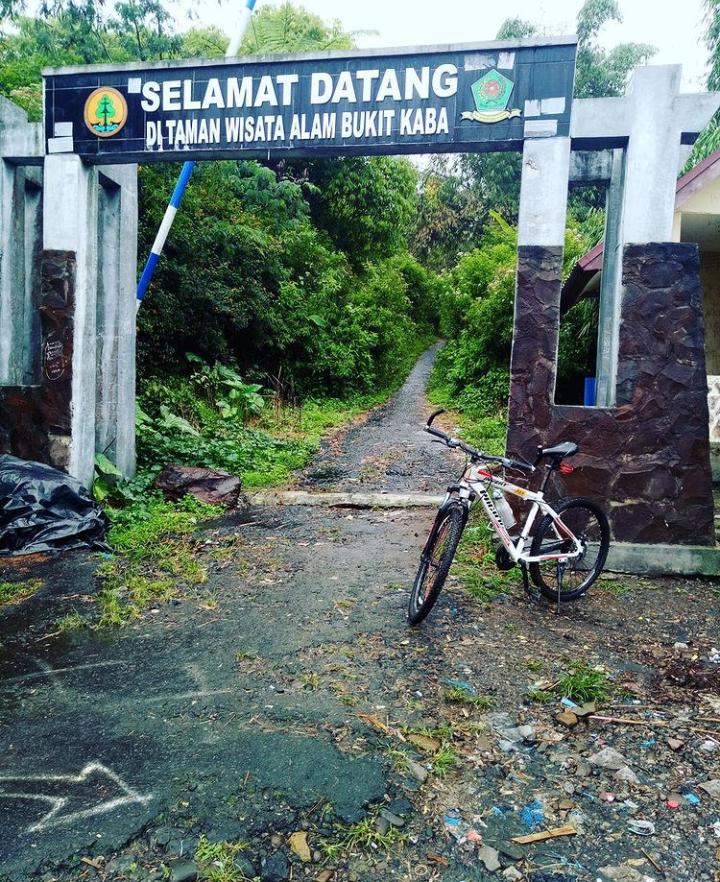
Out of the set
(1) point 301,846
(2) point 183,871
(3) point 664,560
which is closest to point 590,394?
(3) point 664,560

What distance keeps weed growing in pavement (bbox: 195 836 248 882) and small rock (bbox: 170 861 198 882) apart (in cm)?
2

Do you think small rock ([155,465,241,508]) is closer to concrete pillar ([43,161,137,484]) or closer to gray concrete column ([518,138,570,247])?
concrete pillar ([43,161,137,484])

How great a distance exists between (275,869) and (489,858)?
0.77 meters

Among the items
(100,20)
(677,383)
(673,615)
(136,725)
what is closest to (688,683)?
(673,615)

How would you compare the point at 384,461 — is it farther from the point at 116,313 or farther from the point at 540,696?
the point at 540,696

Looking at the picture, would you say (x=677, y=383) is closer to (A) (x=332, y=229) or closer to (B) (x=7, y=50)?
(B) (x=7, y=50)

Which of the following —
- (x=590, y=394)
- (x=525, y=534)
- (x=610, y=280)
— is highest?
(x=610, y=280)

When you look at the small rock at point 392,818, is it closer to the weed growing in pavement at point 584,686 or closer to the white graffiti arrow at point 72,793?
the white graffiti arrow at point 72,793

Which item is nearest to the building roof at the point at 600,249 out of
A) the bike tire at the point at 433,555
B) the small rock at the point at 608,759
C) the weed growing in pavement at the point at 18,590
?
the bike tire at the point at 433,555

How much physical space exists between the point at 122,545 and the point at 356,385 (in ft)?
41.3

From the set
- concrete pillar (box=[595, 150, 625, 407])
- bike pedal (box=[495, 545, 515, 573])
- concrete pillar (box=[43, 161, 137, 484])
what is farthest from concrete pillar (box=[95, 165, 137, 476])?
concrete pillar (box=[595, 150, 625, 407])

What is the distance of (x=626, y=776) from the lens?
307 cm

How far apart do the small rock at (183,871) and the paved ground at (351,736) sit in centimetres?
1

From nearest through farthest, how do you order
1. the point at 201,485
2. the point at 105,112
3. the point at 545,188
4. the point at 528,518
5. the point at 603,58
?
the point at 528,518
the point at 545,188
the point at 105,112
the point at 201,485
the point at 603,58
